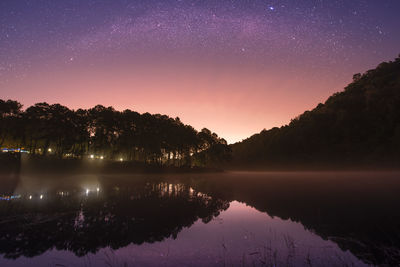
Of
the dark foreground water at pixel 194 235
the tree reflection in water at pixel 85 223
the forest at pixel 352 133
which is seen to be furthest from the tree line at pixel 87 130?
the forest at pixel 352 133

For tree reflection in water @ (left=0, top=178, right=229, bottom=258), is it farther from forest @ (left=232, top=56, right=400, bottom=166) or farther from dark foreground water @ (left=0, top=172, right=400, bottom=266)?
forest @ (left=232, top=56, right=400, bottom=166)

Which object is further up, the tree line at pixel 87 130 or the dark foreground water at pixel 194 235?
the tree line at pixel 87 130

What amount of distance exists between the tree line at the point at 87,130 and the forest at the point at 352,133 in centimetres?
8252

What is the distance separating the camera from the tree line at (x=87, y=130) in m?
67.9

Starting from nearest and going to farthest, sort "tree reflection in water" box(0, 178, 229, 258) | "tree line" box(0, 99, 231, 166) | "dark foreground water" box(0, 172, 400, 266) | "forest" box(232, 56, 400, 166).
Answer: "dark foreground water" box(0, 172, 400, 266) < "tree reflection in water" box(0, 178, 229, 258) < "tree line" box(0, 99, 231, 166) < "forest" box(232, 56, 400, 166)

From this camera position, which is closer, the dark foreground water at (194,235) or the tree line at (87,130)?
the dark foreground water at (194,235)

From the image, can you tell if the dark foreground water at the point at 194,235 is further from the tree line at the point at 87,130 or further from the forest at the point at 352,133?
the forest at the point at 352,133

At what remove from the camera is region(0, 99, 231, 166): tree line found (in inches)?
2672

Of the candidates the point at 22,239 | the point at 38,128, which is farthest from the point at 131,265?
the point at 38,128

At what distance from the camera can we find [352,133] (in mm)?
132625

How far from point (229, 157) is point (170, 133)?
111ft

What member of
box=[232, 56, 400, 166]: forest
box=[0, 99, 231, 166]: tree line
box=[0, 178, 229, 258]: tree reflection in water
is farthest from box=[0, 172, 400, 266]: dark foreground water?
box=[232, 56, 400, 166]: forest

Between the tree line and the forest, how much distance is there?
82515 millimetres

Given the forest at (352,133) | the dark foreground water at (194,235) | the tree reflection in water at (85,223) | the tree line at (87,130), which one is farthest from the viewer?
the forest at (352,133)
